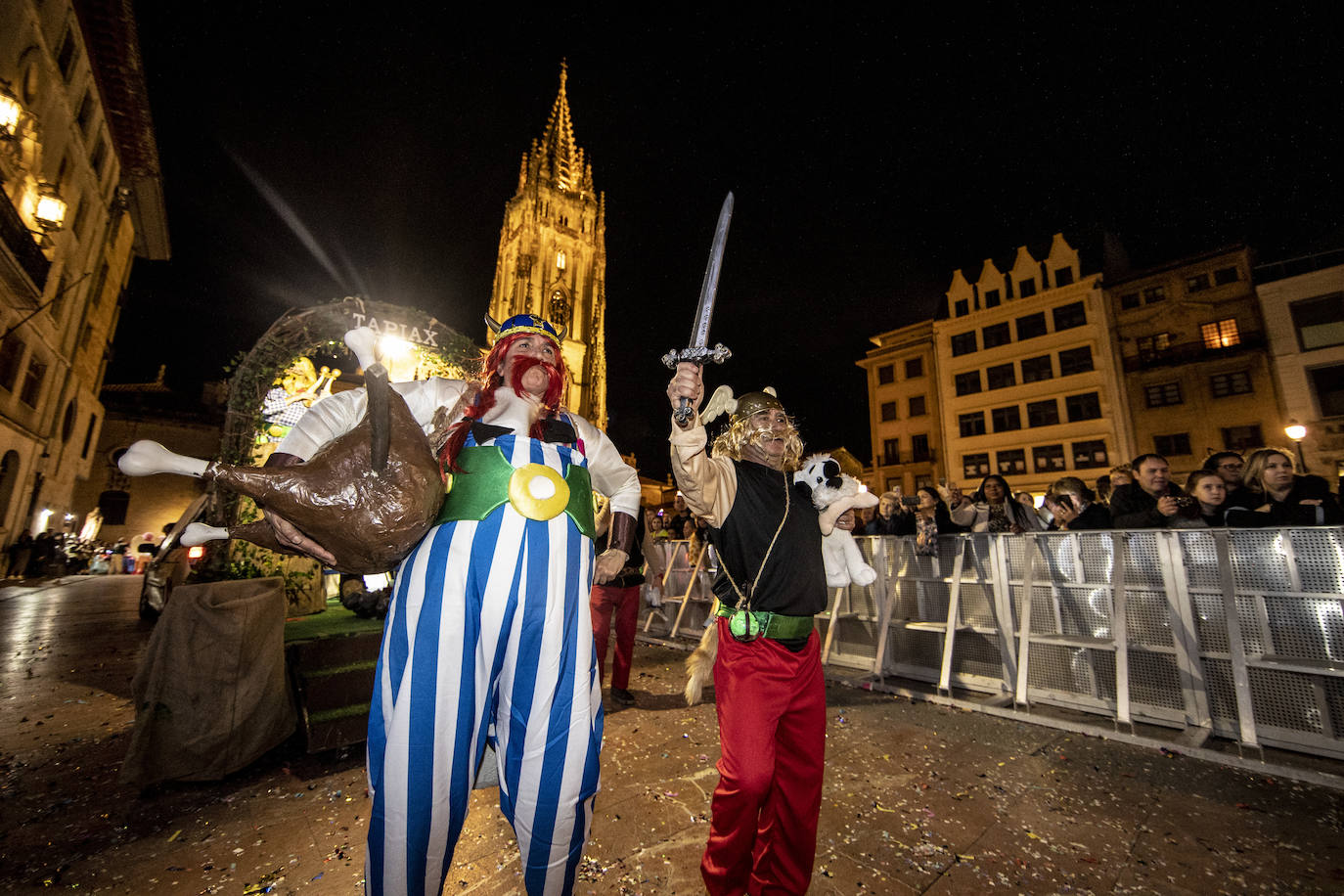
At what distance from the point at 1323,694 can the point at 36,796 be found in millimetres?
8829

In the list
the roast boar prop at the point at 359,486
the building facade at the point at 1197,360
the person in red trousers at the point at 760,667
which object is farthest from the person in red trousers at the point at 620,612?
the building facade at the point at 1197,360

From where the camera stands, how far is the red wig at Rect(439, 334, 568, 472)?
2.04 m

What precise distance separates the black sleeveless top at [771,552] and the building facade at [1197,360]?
2774 centimetres

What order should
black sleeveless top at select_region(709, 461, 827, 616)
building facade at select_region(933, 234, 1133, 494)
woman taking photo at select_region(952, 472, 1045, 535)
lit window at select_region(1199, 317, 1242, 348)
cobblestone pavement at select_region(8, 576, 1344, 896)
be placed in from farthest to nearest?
1. building facade at select_region(933, 234, 1133, 494)
2. lit window at select_region(1199, 317, 1242, 348)
3. woman taking photo at select_region(952, 472, 1045, 535)
4. cobblestone pavement at select_region(8, 576, 1344, 896)
5. black sleeveless top at select_region(709, 461, 827, 616)

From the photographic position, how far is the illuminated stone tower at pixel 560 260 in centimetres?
4494

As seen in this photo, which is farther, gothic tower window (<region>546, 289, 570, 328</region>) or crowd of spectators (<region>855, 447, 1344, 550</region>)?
gothic tower window (<region>546, 289, 570, 328</region>)

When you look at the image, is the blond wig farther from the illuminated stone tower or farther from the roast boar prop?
the illuminated stone tower

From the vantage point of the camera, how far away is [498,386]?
2293mm

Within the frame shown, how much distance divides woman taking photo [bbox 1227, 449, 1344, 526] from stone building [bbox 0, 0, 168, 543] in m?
21.2

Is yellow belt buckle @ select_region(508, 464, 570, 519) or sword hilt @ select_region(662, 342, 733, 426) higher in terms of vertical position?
sword hilt @ select_region(662, 342, 733, 426)

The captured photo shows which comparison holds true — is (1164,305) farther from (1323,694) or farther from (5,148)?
(5,148)

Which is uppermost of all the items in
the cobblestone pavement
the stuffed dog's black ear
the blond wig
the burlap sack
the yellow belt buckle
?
the blond wig

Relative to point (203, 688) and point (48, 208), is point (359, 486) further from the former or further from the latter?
point (48, 208)

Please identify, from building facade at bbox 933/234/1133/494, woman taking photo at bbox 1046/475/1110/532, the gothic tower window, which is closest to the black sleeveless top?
woman taking photo at bbox 1046/475/1110/532
